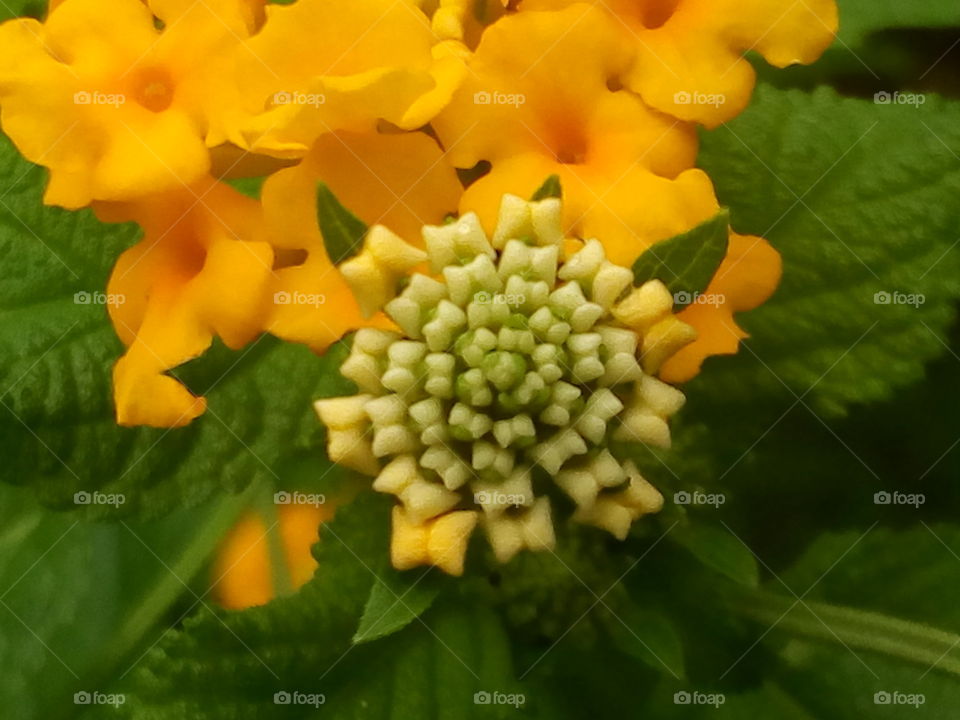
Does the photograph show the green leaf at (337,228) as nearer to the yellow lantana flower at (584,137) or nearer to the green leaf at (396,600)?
the yellow lantana flower at (584,137)

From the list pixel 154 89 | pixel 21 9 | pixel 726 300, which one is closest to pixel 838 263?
pixel 726 300

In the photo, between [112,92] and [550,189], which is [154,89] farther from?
[550,189]

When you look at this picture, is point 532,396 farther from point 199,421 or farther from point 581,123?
point 199,421

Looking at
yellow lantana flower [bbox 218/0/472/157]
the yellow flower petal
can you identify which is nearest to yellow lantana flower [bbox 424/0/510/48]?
yellow lantana flower [bbox 218/0/472/157]

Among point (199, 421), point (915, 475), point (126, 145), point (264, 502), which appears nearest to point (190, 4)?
point (126, 145)

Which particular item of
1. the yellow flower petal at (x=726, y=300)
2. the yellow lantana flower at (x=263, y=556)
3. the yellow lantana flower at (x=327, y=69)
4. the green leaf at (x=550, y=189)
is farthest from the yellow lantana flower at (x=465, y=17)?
the yellow lantana flower at (x=263, y=556)

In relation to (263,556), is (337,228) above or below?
above

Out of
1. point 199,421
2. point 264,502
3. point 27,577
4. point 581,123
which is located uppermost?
point 581,123

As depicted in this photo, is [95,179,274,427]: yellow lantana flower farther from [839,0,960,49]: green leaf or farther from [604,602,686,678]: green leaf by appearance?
[839,0,960,49]: green leaf
